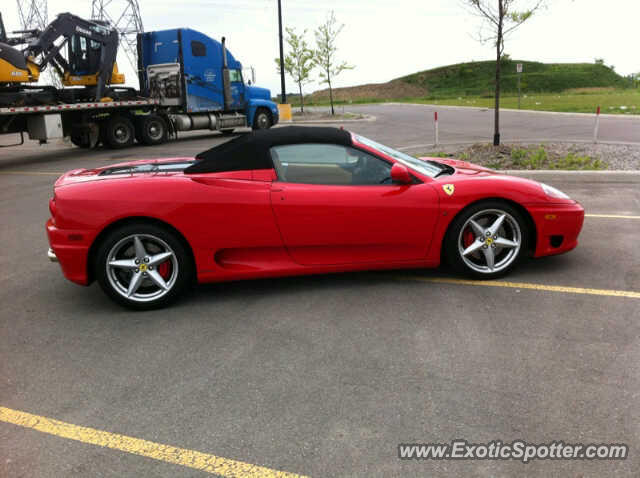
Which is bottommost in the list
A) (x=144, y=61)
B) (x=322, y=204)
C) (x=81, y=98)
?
(x=322, y=204)

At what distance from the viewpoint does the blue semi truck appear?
56.0 ft

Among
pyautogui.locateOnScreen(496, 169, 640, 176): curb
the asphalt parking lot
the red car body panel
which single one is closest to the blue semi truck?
pyautogui.locateOnScreen(496, 169, 640, 176): curb

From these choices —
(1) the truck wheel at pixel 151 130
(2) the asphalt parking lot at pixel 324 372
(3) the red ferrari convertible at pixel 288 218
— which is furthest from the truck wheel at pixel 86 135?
(3) the red ferrari convertible at pixel 288 218

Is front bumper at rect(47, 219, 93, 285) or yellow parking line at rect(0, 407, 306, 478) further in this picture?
front bumper at rect(47, 219, 93, 285)

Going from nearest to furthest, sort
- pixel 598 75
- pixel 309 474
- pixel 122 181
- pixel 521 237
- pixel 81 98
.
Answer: pixel 309 474
pixel 122 181
pixel 521 237
pixel 81 98
pixel 598 75

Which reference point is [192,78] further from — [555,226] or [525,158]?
[555,226]

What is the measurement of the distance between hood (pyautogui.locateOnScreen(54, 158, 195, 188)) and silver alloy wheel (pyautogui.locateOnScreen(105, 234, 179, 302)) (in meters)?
0.61

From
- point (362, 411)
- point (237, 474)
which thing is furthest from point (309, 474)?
point (362, 411)

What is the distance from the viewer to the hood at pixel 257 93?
72.3 feet

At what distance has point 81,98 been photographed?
1798 cm

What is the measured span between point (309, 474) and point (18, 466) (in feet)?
4.46

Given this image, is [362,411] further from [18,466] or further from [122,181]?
[122,181]

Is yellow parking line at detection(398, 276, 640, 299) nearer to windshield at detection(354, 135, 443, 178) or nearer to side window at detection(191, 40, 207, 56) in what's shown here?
windshield at detection(354, 135, 443, 178)

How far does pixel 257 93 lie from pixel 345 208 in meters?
19.3
